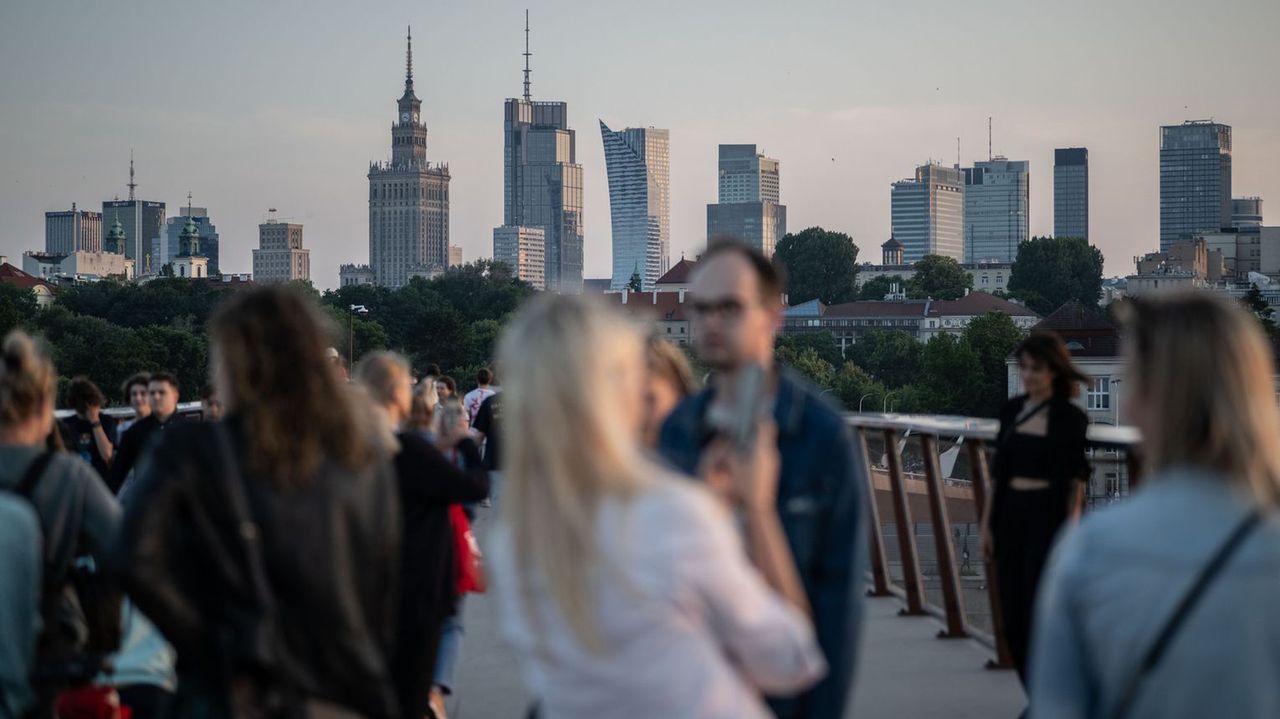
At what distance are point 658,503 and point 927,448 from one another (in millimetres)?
6216

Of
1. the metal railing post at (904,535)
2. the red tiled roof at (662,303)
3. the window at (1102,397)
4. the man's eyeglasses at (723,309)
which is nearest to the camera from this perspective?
the man's eyeglasses at (723,309)

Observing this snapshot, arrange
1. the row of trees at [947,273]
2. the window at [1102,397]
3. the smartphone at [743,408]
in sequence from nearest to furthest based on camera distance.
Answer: the smartphone at [743,408], the window at [1102,397], the row of trees at [947,273]

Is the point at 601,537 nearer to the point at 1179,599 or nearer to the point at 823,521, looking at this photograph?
the point at 1179,599

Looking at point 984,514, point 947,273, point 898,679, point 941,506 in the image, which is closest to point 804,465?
point 898,679

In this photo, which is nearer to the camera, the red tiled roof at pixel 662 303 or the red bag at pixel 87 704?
the red bag at pixel 87 704

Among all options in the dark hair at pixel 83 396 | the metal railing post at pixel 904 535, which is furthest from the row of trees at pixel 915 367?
the dark hair at pixel 83 396

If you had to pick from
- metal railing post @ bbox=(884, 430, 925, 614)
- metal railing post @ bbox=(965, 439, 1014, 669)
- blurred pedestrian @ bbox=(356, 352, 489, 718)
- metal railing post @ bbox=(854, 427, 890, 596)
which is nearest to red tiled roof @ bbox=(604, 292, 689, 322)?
metal railing post @ bbox=(854, 427, 890, 596)

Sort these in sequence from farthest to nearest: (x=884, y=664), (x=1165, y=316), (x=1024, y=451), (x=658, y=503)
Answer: (x=884, y=664) → (x=1024, y=451) → (x=1165, y=316) → (x=658, y=503)

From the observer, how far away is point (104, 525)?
3.95 m

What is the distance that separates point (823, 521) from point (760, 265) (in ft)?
1.82

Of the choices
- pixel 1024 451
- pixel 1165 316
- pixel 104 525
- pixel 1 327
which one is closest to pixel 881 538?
pixel 1024 451

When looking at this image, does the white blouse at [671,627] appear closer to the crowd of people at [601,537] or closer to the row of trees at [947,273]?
the crowd of people at [601,537]

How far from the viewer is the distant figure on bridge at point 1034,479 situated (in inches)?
240

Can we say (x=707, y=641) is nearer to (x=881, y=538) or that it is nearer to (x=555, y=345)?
(x=555, y=345)
